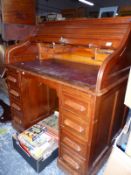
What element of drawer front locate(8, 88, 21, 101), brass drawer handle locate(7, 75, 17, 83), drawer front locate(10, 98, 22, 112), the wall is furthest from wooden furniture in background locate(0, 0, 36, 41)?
the wall

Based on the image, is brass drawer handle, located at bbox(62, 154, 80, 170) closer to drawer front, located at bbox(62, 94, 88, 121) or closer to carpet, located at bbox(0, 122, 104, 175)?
carpet, located at bbox(0, 122, 104, 175)

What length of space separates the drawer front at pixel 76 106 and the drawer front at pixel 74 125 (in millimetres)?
38

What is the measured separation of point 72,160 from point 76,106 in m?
0.52

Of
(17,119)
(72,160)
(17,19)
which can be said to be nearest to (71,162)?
(72,160)

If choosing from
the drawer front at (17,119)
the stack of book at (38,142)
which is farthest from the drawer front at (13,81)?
the stack of book at (38,142)

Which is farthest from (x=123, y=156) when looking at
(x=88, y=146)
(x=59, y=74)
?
(x=59, y=74)

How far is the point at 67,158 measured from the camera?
1.25m

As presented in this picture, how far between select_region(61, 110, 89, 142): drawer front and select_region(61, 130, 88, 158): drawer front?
46 mm

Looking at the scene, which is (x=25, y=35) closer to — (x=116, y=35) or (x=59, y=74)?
(x=59, y=74)

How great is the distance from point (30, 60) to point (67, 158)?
107 centimetres

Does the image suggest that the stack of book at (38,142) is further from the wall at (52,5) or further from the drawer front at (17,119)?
the wall at (52,5)

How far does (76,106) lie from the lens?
39.5 inches

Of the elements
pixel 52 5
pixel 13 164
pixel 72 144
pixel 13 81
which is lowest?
pixel 13 164

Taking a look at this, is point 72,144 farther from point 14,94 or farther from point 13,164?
point 14,94
